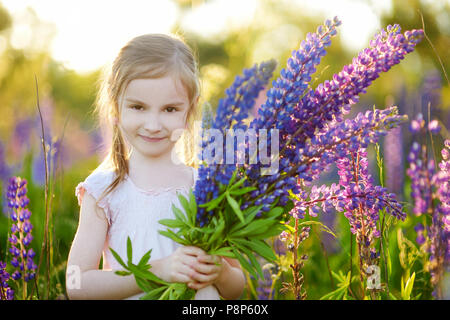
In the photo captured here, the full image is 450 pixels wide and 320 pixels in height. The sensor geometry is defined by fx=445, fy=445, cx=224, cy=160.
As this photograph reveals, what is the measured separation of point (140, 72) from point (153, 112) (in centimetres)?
14

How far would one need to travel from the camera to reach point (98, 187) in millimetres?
1539

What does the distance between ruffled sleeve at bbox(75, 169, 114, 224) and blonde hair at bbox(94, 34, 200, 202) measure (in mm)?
19

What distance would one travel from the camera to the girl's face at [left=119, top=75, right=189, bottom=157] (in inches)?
57.1

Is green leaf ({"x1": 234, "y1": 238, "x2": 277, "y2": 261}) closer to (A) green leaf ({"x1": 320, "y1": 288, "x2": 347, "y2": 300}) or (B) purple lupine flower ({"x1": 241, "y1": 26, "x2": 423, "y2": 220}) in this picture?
(B) purple lupine flower ({"x1": 241, "y1": 26, "x2": 423, "y2": 220})

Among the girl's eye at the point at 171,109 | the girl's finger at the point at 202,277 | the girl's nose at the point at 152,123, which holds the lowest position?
the girl's finger at the point at 202,277

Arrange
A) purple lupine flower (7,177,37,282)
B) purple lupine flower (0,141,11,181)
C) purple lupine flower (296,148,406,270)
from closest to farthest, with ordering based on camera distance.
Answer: purple lupine flower (296,148,406,270) → purple lupine flower (7,177,37,282) → purple lupine flower (0,141,11,181)

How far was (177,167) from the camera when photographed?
1.65 m

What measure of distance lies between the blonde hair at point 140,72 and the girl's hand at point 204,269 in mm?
502

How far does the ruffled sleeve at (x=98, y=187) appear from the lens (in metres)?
1.53

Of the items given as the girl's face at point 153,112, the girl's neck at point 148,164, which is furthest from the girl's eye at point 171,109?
the girl's neck at point 148,164

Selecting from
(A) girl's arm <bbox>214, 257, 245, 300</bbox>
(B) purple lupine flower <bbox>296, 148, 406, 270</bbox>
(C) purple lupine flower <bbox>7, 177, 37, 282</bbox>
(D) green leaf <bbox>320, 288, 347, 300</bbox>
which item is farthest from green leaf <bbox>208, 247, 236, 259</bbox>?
(C) purple lupine flower <bbox>7, 177, 37, 282</bbox>

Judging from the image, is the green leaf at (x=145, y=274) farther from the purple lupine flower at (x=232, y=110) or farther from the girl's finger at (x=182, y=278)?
the purple lupine flower at (x=232, y=110)
